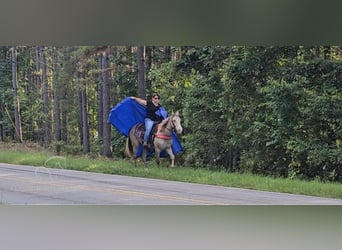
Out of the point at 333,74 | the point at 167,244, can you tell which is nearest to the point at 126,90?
the point at 167,244

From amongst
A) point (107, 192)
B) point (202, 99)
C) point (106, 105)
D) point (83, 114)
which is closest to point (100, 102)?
point (106, 105)

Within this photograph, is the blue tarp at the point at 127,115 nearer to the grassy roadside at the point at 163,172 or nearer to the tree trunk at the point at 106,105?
the tree trunk at the point at 106,105

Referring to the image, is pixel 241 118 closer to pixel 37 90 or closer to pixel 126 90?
pixel 126 90

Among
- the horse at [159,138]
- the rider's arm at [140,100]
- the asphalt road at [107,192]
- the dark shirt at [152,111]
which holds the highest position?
the rider's arm at [140,100]

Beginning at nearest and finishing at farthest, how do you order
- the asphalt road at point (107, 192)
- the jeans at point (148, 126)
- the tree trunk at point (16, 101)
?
1. the asphalt road at point (107, 192)
2. the tree trunk at point (16, 101)
3. the jeans at point (148, 126)

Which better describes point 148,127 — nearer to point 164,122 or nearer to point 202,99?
point 164,122

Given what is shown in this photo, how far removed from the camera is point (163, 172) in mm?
4934

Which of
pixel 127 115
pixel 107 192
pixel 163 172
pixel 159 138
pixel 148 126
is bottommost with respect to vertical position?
pixel 107 192

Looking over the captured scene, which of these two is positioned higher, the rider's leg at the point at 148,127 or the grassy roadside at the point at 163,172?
the rider's leg at the point at 148,127

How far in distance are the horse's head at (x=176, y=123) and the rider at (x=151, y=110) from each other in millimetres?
108

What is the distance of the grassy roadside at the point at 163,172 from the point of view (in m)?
4.79

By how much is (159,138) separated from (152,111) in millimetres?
259

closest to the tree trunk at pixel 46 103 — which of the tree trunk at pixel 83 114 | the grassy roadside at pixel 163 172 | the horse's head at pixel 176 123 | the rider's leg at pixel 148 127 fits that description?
the grassy roadside at pixel 163 172

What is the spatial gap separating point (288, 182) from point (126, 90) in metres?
1.63
